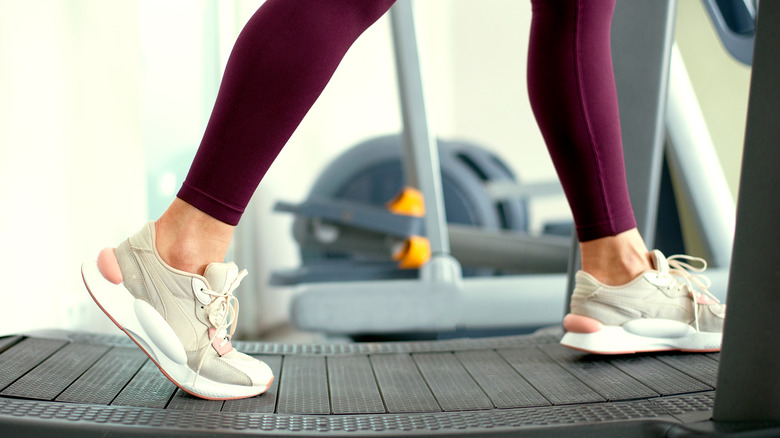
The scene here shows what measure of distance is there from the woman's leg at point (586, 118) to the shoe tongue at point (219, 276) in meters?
0.51

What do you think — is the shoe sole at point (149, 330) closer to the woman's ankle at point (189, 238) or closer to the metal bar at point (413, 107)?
the woman's ankle at point (189, 238)

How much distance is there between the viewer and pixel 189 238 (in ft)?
2.34

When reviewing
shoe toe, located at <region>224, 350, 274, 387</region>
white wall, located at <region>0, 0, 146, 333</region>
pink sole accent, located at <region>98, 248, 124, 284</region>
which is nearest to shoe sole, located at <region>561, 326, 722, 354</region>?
shoe toe, located at <region>224, 350, 274, 387</region>

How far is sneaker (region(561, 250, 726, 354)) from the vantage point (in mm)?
948

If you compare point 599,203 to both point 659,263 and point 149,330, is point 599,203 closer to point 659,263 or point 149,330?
point 659,263

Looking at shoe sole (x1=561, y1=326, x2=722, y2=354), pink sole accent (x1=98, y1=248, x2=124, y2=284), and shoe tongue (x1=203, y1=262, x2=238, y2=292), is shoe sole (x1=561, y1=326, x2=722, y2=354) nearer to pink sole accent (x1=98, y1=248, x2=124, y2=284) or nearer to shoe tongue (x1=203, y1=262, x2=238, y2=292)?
shoe tongue (x1=203, y1=262, x2=238, y2=292)

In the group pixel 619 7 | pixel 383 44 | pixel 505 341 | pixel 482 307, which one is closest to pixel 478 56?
pixel 383 44

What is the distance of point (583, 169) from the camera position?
914 millimetres

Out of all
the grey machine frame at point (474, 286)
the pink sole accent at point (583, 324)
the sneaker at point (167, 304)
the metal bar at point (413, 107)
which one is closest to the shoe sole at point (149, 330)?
the sneaker at point (167, 304)

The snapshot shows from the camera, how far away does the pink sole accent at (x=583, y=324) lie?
94 cm

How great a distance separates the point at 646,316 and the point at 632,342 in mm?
47

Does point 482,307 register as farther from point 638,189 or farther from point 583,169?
point 583,169

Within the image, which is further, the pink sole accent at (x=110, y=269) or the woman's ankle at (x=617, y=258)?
the woman's ankle at (x=617, y=258)

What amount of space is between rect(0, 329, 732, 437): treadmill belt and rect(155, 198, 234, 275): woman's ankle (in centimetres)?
17
